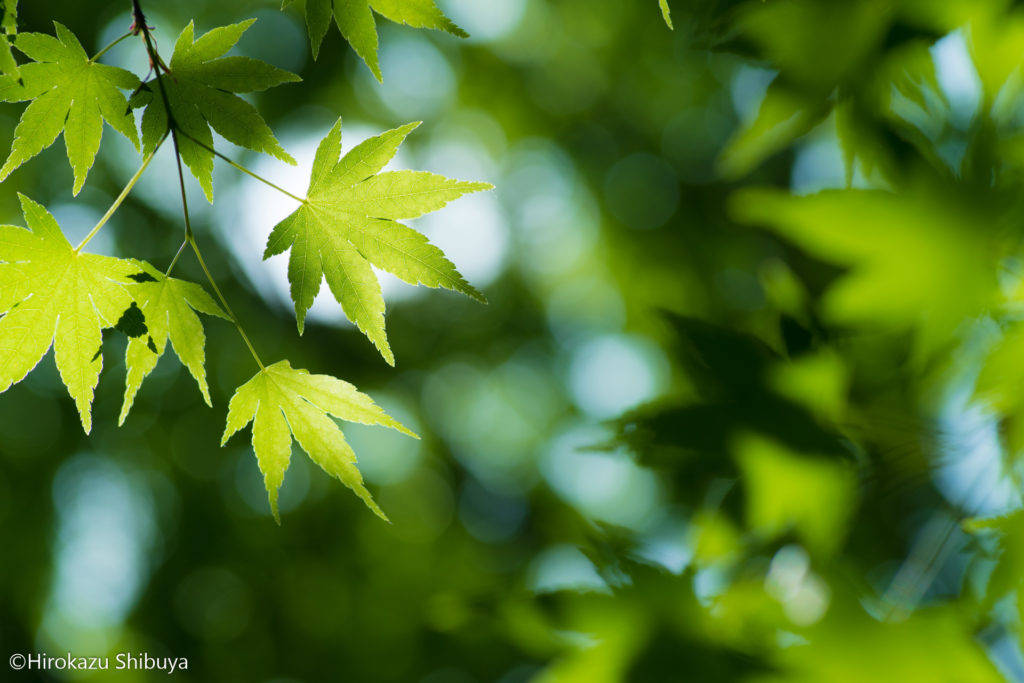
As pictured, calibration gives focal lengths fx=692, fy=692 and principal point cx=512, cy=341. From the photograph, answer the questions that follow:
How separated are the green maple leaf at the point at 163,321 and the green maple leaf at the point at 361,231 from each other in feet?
0.42

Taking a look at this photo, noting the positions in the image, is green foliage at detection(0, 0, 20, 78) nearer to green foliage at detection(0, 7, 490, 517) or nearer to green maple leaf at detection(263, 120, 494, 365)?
green foliage at detection(0, 7, 490, 517)

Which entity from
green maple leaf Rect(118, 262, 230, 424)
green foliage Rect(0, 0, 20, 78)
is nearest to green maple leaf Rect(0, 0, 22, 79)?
green foliage Rect(0, 0, 20, 78)

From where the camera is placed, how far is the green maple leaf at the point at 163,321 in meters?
0.91

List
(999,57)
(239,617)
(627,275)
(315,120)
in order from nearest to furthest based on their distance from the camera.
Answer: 1. (999,57)
2. (239,617)
3. (315,120)
4. (627,275)

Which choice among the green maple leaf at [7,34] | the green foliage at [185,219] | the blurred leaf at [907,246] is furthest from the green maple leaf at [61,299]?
the blurred leaf at [907,246]

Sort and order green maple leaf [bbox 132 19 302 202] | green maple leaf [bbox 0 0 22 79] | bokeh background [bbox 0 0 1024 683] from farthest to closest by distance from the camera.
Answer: bokeh background [bbox 0 0 1024 683], green maple leaf [bbox 132 19 302 202], green maple leaf [bbox 0 0 22 79]

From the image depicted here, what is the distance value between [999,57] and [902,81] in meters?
0.14

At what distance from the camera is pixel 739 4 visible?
1.03 meters

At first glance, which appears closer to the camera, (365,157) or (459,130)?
(365,157)

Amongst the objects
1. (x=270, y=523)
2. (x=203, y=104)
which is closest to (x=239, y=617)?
(x=270, y=523)

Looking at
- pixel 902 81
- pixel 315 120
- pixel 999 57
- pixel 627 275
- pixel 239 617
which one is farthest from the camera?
pixel 627 275

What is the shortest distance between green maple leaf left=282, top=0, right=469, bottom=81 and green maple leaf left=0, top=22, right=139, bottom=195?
25 cm

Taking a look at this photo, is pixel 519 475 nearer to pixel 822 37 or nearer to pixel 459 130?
pixel 459 130

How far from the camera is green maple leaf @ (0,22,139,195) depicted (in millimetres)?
849
